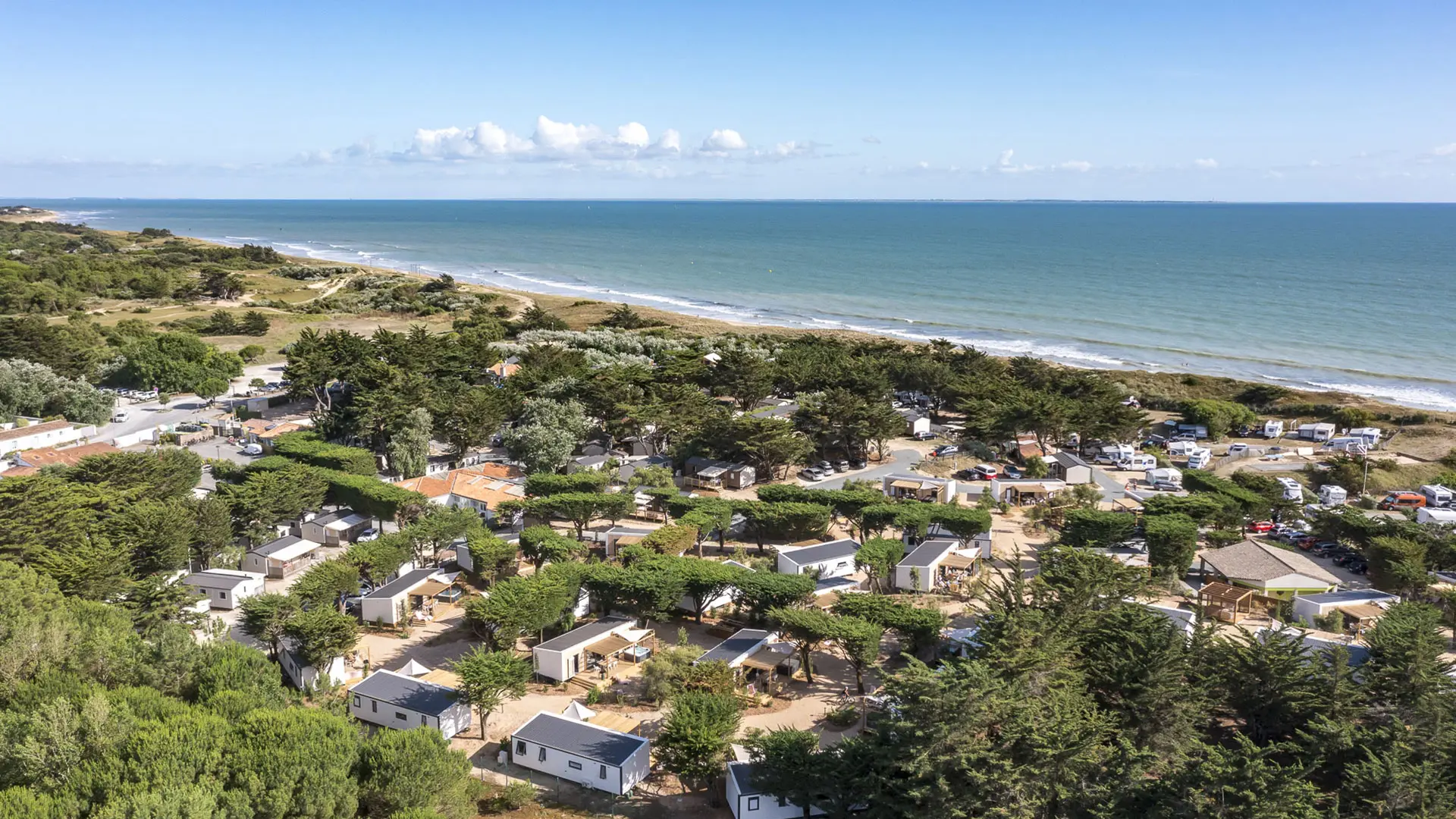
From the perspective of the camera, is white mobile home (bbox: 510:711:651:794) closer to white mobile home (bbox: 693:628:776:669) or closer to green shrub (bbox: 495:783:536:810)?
green shrub (bbox: 495:783:536:810)

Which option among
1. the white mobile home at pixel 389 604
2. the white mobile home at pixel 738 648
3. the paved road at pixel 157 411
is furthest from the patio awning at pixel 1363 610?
the paved road at pixel 157 411

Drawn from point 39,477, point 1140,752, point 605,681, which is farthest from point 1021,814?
point 39,477

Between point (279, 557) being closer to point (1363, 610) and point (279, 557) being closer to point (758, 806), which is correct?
point (758, 806)

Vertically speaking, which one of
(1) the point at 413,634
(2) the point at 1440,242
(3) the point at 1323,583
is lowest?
(1) the point at 413,634

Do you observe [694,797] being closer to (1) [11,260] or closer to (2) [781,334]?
(2) [781,334]

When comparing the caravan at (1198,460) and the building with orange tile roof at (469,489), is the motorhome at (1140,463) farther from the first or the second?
the building with orange tile roof at (469,489)

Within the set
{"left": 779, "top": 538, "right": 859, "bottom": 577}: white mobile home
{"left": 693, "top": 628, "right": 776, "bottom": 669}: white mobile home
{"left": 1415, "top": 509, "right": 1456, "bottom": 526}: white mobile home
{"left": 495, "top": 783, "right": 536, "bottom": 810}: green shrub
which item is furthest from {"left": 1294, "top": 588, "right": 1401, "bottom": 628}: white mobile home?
{"left": 495, "top": 783, "right": 536, "bottom": 810}: green shrub

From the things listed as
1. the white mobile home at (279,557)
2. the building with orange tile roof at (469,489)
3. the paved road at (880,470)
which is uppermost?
the building with orange tile roof at (469,489)
